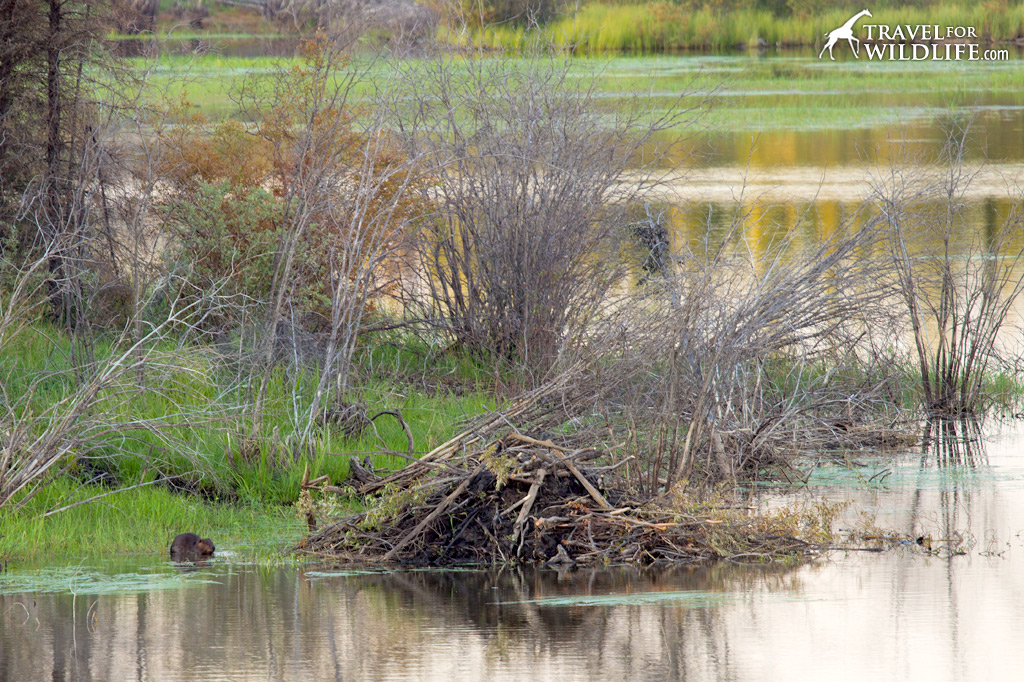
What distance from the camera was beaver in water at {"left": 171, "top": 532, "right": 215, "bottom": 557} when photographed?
29.2ft

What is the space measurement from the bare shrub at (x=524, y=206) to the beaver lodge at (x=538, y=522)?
3.44 metres

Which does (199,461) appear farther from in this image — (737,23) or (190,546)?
(737,23)

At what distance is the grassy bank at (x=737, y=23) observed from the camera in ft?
192

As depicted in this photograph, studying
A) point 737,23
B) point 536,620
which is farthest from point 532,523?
point 737,23

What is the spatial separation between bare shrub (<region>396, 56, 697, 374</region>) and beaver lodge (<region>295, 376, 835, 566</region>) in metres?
3.44

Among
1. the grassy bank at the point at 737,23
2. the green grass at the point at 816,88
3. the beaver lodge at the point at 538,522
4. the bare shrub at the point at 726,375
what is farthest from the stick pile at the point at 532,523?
the grassy bank at the point at 737,23

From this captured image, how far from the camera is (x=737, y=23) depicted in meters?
64.7

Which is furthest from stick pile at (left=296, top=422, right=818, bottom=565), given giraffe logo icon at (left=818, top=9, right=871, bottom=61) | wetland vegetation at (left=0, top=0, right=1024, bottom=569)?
giraffe logo icon at (left=818, top=9, right=871, bottom=61)

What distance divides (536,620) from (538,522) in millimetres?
1159

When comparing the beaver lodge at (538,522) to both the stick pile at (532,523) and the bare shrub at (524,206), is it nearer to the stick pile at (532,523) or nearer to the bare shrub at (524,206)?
the stick pile at (532,523)

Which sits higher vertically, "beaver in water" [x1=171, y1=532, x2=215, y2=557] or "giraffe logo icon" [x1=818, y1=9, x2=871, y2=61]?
"giraffe logo icon" [x1=818, y1=9, x2=871, y2=61]

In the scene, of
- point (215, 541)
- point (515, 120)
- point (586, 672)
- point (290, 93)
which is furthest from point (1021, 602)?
point (290, 93)

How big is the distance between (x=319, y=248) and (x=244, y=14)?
1614 cm

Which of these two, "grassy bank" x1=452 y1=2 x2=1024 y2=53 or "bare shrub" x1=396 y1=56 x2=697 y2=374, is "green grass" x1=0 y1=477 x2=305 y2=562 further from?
"grassy bank" x1=452 y1=2 x2=1024 y2=53
